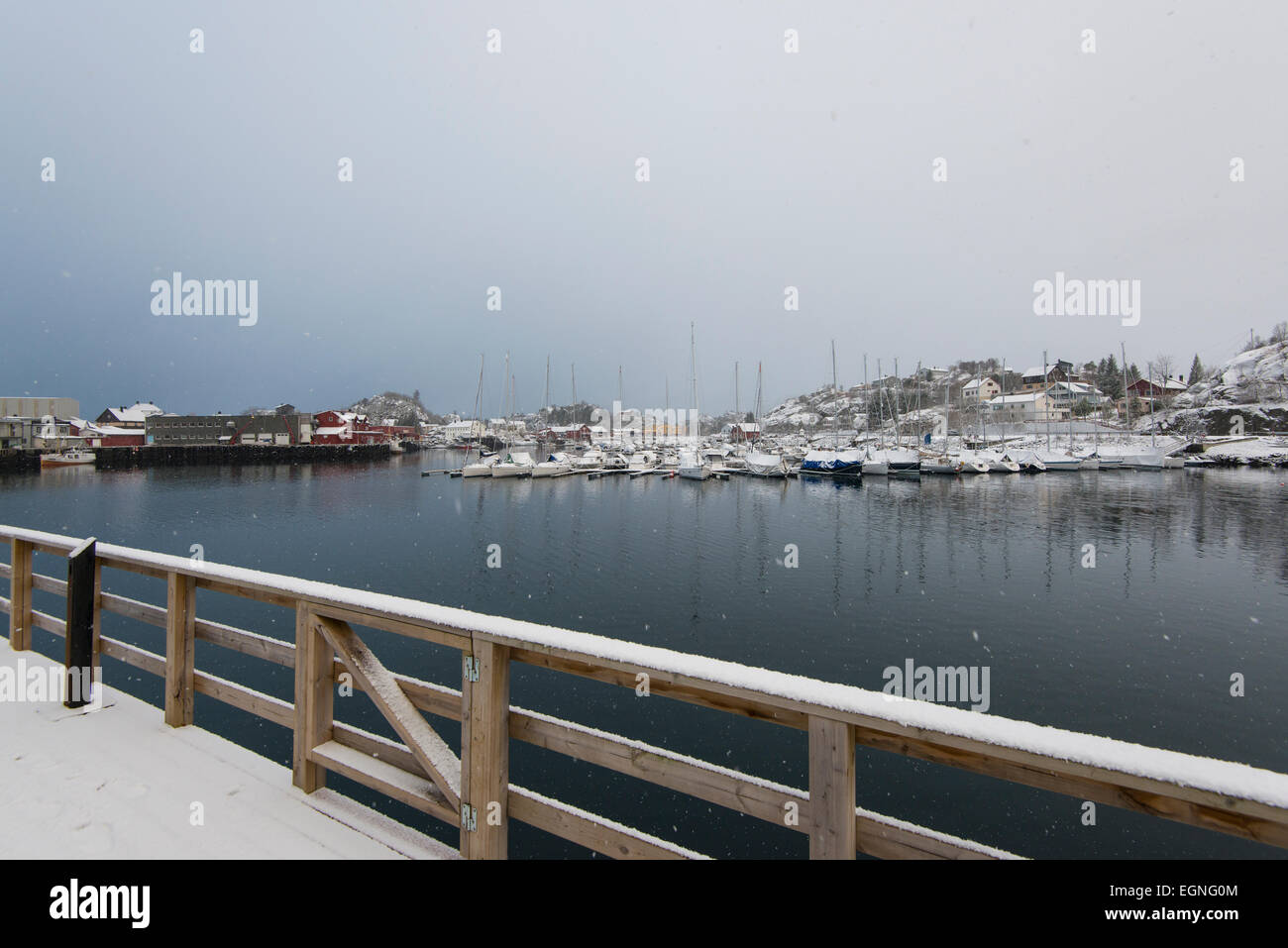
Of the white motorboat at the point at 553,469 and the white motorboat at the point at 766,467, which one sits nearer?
A: the white motorboat at the point at 766,467

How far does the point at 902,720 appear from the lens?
1.74 meters

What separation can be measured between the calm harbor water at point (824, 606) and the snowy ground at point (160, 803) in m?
4.33

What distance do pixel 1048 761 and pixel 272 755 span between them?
10545 millimetres

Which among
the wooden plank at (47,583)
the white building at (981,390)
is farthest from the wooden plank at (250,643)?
the white building at (981,390)

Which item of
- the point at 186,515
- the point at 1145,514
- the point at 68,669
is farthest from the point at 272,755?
the point at 1145,514

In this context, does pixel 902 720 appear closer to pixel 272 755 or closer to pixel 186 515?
pixel 272 755

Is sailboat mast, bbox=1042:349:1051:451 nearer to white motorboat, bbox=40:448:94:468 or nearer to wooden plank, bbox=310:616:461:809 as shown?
wooden plank, bbox=310:616:461:809

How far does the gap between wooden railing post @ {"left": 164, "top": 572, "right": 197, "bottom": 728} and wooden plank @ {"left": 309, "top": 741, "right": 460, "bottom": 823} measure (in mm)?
1503

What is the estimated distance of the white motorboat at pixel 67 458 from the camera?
70.1 meters

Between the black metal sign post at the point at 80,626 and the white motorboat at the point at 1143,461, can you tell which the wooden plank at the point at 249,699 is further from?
the white motorboat at the point at 1143,461

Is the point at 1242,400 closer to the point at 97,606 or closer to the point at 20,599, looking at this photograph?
the point at 97,606

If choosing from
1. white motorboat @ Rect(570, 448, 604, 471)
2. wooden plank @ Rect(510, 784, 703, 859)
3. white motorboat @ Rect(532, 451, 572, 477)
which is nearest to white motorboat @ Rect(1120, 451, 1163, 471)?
white motorboat @ Rect(570, 448, 604, 471)

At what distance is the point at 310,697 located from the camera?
340cm

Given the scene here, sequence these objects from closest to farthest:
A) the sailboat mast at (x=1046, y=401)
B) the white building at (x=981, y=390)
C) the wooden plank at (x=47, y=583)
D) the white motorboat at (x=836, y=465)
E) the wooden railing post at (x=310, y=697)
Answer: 1. the wooden railing post at (x=310, y=697)
2. the wooden plank at (x=47, y=583)
3. the white motorboat at (x=836, y=465)
4. the sailboat mast at (x=1046, y=401)
5. the white building at (x=981, y=390)
